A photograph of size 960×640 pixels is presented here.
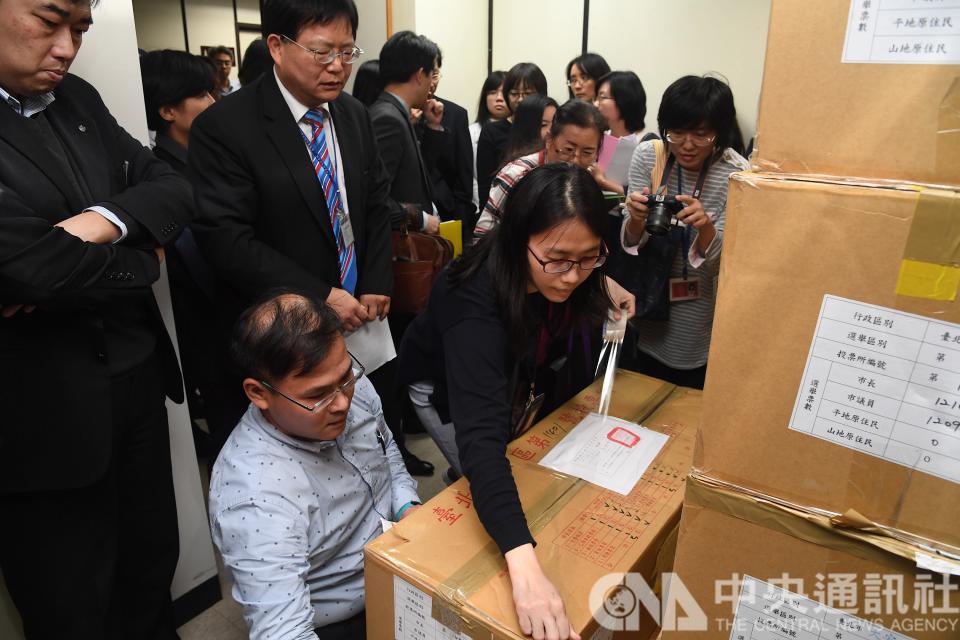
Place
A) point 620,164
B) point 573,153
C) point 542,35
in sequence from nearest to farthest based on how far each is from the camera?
point 573,153
point 620,164
point 542,35

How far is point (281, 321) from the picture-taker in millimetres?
1093

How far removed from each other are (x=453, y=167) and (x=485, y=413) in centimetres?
226

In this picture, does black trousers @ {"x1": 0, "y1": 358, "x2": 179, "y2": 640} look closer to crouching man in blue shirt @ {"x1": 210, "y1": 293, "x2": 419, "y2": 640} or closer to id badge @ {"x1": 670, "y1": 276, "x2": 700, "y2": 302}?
crouching man in blue shirt @ {"x1": 210, "y1": 293, "x2": 419, "y2": 640}

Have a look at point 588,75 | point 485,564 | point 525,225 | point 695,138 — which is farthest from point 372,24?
point 485,564

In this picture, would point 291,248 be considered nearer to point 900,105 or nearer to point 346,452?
point 346,452

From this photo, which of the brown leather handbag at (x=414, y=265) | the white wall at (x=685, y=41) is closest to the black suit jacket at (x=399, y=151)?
the brown leather handbag at (x=414, y=265)

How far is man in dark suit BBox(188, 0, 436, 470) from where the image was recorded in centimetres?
154

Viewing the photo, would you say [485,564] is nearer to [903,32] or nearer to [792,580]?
[792,580]

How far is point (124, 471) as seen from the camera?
135cm

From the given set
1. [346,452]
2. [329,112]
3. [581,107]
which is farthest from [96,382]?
[581,107]

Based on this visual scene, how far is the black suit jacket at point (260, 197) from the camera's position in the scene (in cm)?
154

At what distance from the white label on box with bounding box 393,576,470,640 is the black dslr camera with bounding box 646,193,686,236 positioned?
43.7 inches

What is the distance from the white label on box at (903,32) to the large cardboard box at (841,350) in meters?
0.11

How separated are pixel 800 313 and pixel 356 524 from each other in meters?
0.97
